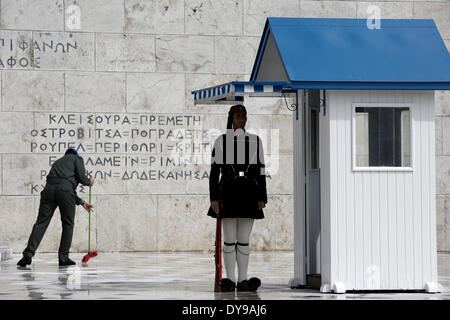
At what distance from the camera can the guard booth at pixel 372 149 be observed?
36.6ft

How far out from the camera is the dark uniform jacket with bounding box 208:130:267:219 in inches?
443

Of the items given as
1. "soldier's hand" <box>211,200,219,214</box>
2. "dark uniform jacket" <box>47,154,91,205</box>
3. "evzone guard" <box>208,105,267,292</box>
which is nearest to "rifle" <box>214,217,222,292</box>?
"evzone guard" <box>208,105,267,292</box>

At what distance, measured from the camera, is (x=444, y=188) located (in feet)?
64.0

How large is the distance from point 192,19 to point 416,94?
836 cm

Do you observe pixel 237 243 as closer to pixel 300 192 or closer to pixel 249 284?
pixel 249 284

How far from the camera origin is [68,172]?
1588cm

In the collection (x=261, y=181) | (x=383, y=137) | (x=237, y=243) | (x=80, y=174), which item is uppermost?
(x=383, y=137)

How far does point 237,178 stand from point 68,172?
17.1ft

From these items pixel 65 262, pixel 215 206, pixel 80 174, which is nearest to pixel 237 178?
pixel 215 206

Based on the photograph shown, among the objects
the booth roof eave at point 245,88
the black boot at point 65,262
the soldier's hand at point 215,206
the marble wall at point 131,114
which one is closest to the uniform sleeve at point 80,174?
the black boot at point 65,262

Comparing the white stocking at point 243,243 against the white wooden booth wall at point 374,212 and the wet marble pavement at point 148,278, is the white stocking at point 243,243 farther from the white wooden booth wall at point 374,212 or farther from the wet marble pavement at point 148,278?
the white wooden booth wall at point 374,212

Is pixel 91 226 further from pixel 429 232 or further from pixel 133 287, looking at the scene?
pixel 429 232

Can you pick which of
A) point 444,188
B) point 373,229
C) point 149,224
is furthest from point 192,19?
point 373,229

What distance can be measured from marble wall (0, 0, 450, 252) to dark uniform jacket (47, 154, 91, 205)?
2.72 metres
